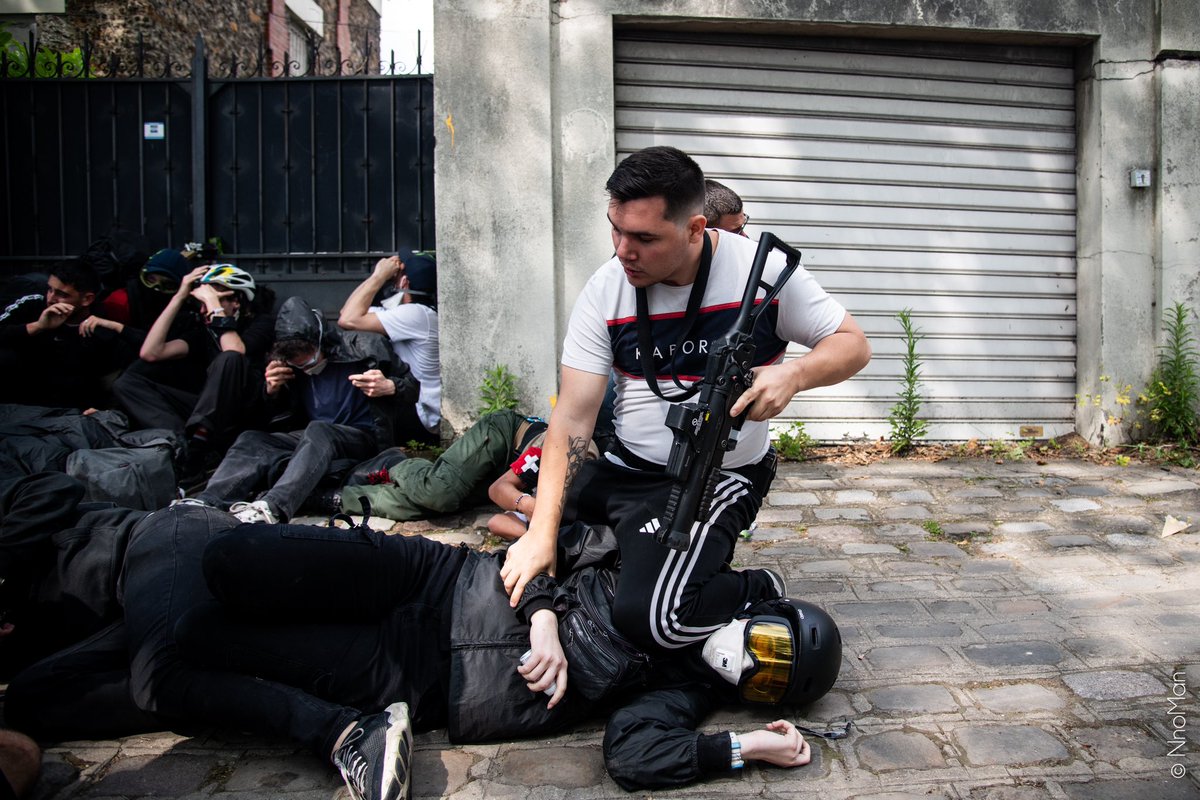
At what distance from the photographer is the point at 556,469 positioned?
3.21 metres

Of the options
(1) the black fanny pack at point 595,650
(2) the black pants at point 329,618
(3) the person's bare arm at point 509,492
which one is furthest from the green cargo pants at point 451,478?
(1) the black fanny pack at point 595,650

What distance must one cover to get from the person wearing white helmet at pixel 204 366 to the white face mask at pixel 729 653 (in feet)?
13.8

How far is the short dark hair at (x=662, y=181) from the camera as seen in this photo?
9.86 feet

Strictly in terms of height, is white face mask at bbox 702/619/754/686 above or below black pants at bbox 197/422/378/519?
below

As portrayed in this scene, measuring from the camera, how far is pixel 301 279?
7.78 m

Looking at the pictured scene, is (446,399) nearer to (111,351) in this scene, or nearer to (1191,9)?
(111,351)

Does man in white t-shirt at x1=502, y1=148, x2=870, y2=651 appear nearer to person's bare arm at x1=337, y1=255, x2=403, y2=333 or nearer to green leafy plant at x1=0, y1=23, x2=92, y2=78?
person's bare arm at x1=337, y1=255, x2=403, y2=333

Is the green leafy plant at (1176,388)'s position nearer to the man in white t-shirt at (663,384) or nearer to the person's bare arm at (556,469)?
the man in white t-shirt at (663,384)

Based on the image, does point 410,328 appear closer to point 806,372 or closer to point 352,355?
point 352,355

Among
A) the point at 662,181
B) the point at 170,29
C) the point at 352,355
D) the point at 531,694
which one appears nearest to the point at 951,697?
the point at 531,694

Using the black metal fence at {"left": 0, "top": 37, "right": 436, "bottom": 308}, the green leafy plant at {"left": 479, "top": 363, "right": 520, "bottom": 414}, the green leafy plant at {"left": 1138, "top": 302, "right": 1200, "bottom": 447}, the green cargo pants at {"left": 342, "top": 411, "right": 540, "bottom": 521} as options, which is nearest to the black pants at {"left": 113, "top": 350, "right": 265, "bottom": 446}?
the green cargo pants at {"left": 342, "top": 411, "right": 540, "bottom": 521}

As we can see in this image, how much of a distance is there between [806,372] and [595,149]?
4.19 meters

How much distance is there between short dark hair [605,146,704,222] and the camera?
3.00m

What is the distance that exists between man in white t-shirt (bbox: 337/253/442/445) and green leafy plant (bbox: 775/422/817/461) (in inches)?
99.6
